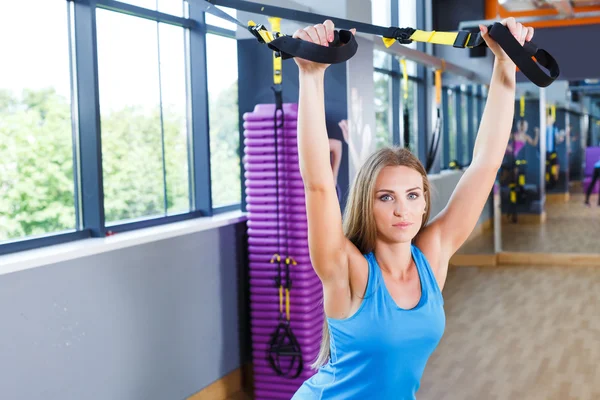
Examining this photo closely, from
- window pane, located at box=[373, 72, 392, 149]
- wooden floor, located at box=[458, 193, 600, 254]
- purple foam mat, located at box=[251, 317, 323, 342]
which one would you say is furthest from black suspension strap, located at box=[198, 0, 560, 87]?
wooden floor, located at box=[458, 193, 600, 254]

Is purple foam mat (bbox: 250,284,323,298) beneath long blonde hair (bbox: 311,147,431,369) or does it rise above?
beneath

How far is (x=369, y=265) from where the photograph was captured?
1604 millimetres

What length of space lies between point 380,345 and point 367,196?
305mm

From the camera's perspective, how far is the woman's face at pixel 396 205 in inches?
62.4

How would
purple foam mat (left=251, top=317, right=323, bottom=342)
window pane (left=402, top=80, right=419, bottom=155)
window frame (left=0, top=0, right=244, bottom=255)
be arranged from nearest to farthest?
window frame (left=0, top=0, right=244, bottom=255), purple foam mat (left=251, top=317, right=323, bottom=342), window pane (left=402, top=80, right=419, bottom=155)

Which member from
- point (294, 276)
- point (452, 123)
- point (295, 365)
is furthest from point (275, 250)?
point (452, 123)

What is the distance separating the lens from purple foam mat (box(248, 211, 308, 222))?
Result: 165 inches

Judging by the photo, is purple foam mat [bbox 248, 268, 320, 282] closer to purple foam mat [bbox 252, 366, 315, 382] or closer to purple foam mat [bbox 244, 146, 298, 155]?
purple foam mat [bbox 252, 366, 315, 382]

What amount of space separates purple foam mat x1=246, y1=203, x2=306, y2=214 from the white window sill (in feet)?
0.71

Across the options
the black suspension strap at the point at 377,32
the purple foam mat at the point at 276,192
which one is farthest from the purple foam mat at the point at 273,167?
the black suspension strap at the point at 377,32

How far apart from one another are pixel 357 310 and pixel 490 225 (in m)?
7.57

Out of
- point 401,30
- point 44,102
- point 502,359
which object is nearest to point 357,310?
point 401,30

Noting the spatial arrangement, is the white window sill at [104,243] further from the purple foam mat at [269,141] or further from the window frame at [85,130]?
the purple foam mat at [269,141]

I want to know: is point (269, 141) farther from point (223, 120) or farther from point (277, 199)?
point (223, 120)
